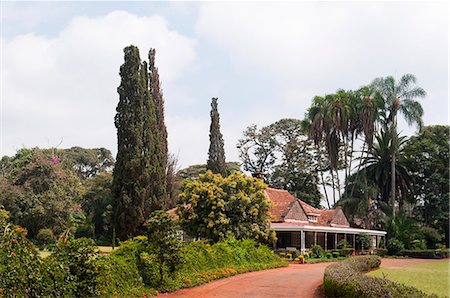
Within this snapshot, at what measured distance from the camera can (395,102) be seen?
1678 inches

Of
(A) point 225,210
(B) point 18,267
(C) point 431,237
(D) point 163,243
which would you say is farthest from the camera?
(C) point 431,237

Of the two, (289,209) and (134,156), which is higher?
(134,156)

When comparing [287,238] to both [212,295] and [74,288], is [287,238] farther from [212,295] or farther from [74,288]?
[74,288]

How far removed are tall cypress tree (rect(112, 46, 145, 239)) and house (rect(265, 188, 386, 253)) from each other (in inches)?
315

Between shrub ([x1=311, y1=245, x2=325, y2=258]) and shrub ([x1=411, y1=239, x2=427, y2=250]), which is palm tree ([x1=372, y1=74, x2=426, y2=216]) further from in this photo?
shrub ([x1=311, y1=245, x2=325, y2=258])

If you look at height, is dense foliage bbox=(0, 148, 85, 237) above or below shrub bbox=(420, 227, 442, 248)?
above

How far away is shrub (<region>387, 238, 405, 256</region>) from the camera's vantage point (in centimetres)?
3641

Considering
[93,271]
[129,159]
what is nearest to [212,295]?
[93,271]

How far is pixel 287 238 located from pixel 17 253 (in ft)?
85.6

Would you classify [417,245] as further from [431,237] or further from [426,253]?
[431,237]

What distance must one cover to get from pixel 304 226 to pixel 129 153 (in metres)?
11.1

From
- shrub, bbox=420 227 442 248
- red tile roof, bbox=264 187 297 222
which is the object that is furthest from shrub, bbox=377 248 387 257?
red tile roof, bbox=264 187 297 222

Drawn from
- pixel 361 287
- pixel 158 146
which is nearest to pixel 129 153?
pixel 158 146

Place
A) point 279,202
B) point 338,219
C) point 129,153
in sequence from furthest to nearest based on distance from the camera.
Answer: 1. point 338,219
2. point 279,202
3. point 129,153
